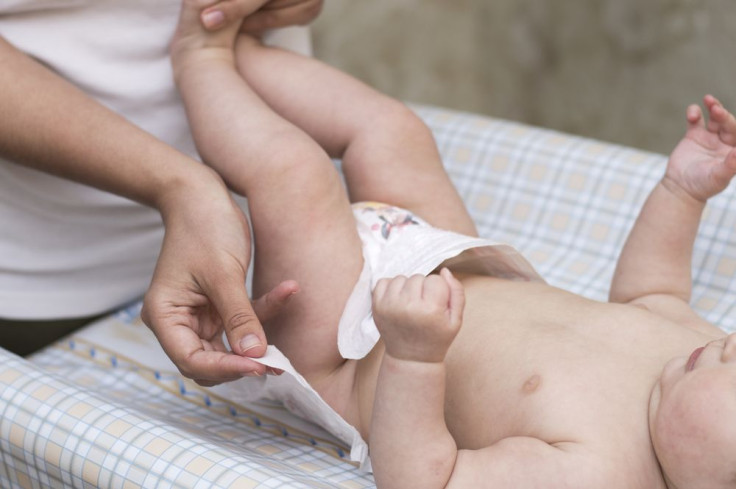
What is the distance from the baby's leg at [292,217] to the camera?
3.25 ft

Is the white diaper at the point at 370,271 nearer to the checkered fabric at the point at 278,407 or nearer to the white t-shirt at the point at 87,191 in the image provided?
the checkered fabric at the point at 278,407

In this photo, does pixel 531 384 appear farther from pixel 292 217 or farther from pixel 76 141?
pixel 76 141

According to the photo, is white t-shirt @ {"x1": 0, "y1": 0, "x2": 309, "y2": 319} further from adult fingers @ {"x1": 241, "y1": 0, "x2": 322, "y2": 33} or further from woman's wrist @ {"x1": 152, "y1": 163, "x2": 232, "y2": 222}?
woman's wrist @ {"x1": 152, "y1": 163, "x2": 232, "y2": 222}

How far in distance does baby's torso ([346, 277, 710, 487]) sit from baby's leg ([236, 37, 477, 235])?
0.17m

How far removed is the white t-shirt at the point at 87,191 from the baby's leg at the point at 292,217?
0.53 ft

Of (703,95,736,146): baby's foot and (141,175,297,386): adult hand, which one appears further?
(703,95,736,146): baby's foot

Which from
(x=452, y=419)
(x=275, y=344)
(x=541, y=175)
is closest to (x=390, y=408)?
(x=452, y=419)

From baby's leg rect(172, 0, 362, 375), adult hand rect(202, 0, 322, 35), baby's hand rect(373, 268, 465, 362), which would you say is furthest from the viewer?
adult hand rect(202, 0, 322, 35)

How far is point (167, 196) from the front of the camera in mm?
995

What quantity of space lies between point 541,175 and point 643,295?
0.35 metres

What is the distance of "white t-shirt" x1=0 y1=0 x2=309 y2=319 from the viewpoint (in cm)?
111

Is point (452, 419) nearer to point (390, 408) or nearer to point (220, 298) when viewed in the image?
point (390, 408)

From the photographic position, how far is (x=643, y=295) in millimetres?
1098

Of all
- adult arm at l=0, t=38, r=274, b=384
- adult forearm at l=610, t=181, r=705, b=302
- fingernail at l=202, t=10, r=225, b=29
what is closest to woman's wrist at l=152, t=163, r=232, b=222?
adult arm at l=0, t=38, r=274, b=384
